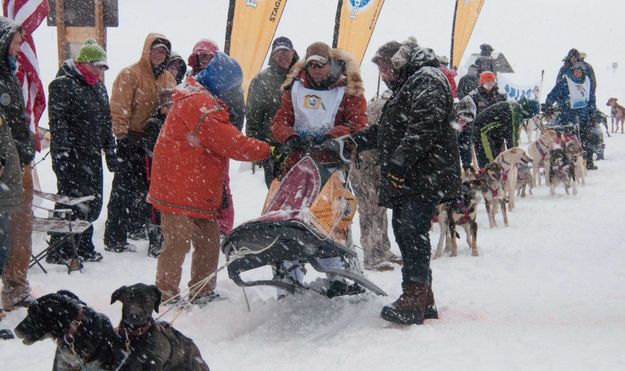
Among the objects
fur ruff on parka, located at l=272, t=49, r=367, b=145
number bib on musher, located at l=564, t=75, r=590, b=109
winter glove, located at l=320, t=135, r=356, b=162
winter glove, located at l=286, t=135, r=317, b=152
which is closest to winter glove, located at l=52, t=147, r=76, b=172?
fur ruff on parka, located at l=272, t=49, r=367, b=145

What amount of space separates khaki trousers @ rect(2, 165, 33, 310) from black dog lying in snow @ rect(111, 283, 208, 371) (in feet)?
6.26

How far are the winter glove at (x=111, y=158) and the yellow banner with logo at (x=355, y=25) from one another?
546 centimetres

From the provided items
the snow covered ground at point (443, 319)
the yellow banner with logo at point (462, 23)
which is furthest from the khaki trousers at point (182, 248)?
the yellow banner with logo at point (462, 23)

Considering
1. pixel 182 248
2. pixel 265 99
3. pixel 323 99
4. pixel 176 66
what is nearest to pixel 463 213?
pixel 265 99

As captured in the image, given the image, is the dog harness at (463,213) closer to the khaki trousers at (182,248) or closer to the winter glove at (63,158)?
the khaki trousers at (182,248)

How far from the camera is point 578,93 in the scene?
47.0ft

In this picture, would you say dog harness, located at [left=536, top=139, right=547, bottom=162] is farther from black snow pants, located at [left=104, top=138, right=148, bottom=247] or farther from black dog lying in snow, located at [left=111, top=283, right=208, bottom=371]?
black dog lying in snow, located at [left=111, top=283, right=208, bottom=371]

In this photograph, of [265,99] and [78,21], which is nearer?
[265,99]

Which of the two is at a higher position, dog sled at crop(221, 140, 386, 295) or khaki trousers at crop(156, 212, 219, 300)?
dog sled at crop(221, 140, 386, 295)

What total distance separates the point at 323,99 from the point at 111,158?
274 cm

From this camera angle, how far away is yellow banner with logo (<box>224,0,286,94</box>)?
33.6 feet

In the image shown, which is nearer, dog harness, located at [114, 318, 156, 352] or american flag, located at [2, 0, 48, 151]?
dog harness, located at [114, 318, 156, 352]

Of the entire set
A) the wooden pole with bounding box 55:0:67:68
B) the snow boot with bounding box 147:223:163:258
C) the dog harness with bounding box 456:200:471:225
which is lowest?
the snow boot with bounding box 147:223:163:258

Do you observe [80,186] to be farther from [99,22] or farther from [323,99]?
[99,22]
